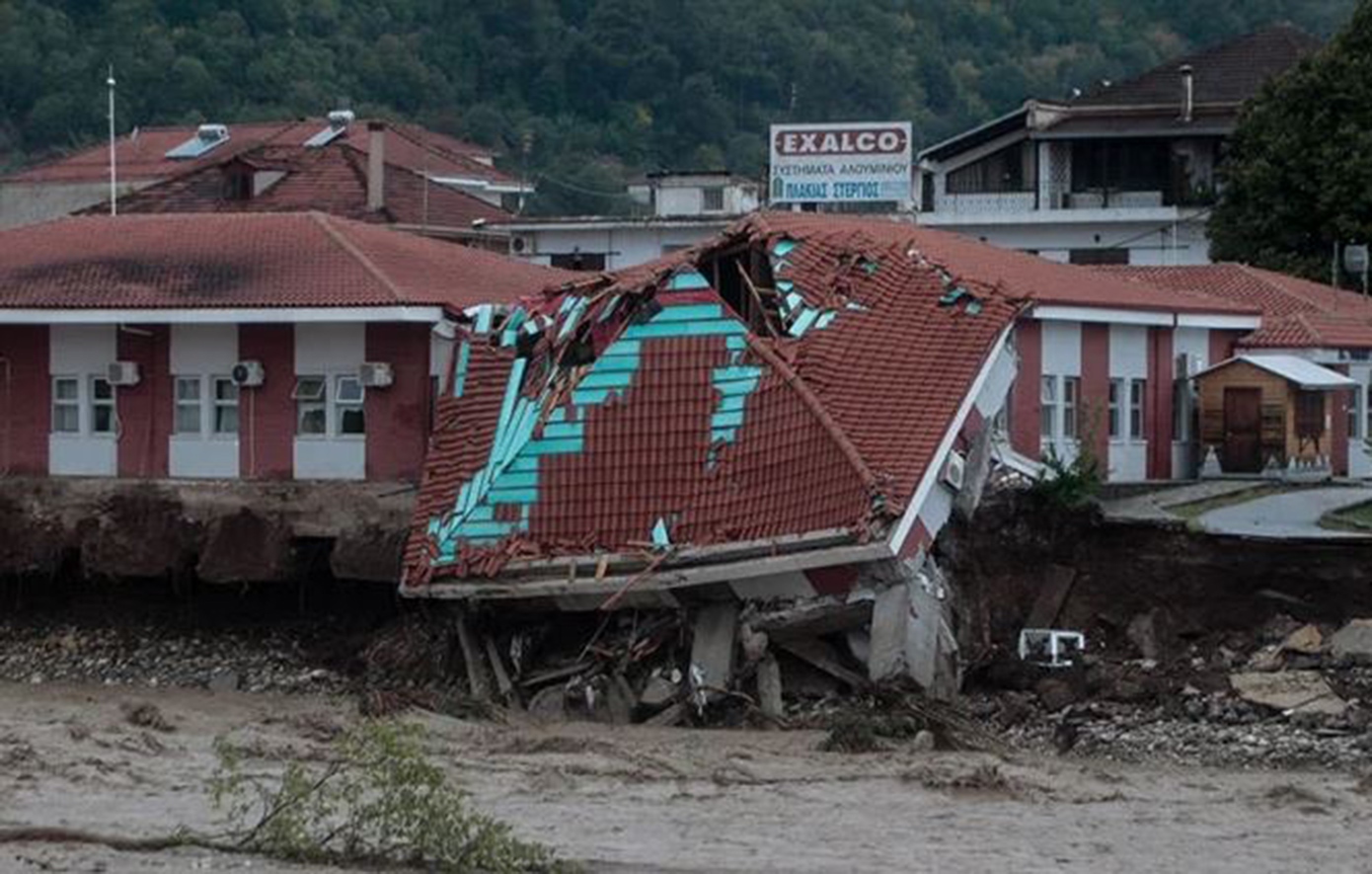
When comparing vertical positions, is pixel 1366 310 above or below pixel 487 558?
above

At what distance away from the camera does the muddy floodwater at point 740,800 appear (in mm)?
25547

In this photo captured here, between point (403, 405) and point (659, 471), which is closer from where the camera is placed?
point (659, 471)

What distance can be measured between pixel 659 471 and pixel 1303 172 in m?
33.0

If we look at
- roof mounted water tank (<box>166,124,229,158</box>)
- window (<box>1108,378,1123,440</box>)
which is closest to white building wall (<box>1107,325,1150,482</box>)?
window (<box>1108,378,1123,440</box>)

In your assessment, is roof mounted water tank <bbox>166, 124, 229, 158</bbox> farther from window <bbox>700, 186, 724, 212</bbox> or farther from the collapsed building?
the collapsed building

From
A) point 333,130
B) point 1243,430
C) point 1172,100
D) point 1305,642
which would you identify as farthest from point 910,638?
point 333,130

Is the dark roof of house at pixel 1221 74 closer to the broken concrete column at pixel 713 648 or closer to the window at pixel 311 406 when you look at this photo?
the window at pixel 311 406

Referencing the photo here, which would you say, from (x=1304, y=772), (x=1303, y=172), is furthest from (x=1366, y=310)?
(x=1304, y=772)

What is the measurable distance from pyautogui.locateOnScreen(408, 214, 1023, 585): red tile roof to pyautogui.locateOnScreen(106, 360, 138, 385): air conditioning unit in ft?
20.1

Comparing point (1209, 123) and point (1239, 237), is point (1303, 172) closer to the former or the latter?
point (1239, 237)

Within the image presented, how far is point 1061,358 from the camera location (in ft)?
145

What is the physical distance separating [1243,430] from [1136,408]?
2.22 m

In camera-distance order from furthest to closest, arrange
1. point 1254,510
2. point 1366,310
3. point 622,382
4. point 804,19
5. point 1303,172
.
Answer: point 804,19 < point 1303,172 < point 1366,310 < point 1254,510 < point 622,382

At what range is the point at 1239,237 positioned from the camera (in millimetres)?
67188
